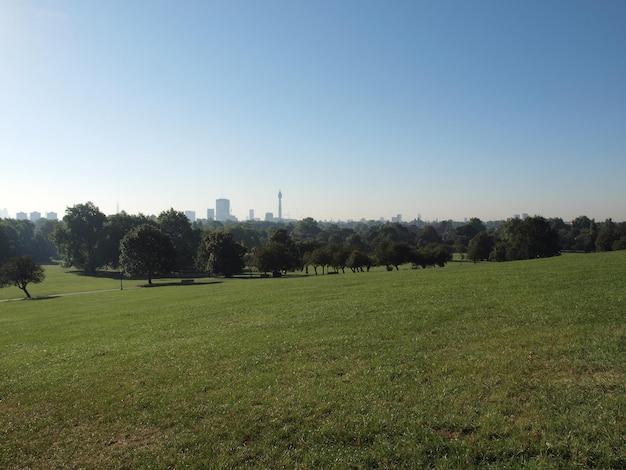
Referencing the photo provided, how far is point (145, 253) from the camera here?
80000mm

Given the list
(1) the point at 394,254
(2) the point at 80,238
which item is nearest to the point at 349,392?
(1) the point at 394,254

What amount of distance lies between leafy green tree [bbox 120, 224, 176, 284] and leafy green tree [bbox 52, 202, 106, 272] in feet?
107

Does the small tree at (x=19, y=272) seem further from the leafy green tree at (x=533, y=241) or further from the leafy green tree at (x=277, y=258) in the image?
the leafy green tree at (x=533, y=241)

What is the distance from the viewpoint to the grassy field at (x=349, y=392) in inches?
283

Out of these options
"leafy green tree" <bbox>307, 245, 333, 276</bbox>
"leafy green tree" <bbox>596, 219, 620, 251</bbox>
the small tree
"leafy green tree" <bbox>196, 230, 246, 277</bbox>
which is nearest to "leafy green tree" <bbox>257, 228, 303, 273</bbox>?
"leafy green tree" <bbox>307, 245, 333, 276</bbox>

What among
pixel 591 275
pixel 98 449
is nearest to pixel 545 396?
pixel 98 449

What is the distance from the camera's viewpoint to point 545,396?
8344 millimetres

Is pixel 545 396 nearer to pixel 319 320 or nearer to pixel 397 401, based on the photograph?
pixel 397 401

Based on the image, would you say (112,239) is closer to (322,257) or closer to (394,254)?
(322,257)

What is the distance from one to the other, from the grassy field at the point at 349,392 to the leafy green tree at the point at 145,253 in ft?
211

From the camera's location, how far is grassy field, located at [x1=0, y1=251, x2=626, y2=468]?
7176mm

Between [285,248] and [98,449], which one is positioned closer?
[98,449]

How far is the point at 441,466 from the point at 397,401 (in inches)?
94.3

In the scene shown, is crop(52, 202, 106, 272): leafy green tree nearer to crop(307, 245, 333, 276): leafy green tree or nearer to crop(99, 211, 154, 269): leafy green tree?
crop(99, 211, 154, 269): leafy green tree
